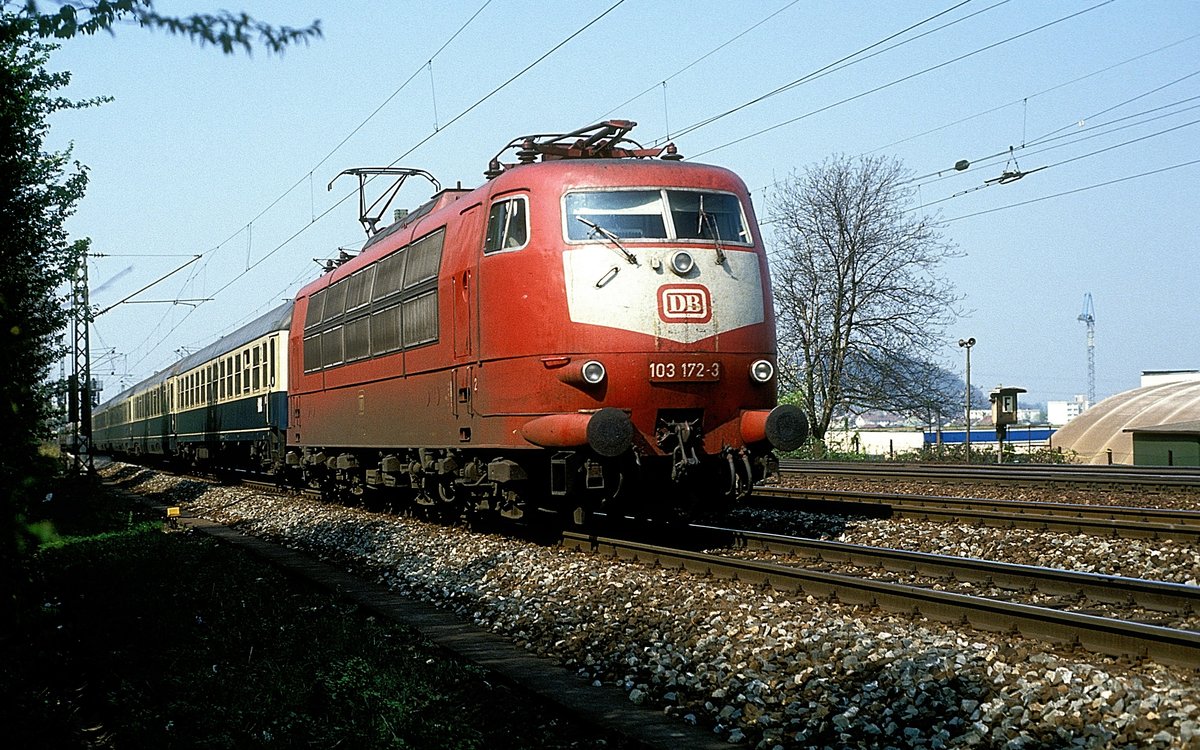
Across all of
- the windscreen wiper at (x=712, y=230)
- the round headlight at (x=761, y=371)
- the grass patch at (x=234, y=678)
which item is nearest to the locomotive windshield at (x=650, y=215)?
the windscreen wiper at (x=712, y=230)

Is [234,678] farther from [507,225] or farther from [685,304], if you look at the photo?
[507,225]

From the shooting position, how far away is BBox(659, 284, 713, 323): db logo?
34.6ft

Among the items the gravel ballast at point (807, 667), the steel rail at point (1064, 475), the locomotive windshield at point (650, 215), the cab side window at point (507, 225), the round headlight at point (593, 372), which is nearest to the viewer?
the gravel ballast at point (807, 667)

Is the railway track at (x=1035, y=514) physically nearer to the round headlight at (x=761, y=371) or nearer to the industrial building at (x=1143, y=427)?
the round headlight at (x=761, y=371)

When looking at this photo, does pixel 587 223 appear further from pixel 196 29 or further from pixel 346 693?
pixel 196 29

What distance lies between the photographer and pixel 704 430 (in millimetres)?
10742

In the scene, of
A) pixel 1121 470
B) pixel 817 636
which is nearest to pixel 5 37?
pixel 817 636

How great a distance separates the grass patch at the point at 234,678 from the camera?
5.07m

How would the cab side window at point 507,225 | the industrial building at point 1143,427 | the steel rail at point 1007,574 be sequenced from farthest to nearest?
the industrial building at point 1143,427 → the cab side window at point 507,225 → the steel rail at point 1007,574

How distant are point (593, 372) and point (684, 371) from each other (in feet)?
2.80

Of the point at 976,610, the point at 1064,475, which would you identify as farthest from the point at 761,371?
the point at 1064,475

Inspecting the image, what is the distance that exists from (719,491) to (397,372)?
4.72 metres

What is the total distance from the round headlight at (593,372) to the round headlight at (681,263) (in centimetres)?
117

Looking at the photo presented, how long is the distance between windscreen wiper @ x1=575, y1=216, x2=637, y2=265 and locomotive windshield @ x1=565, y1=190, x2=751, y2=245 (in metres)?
0.02
